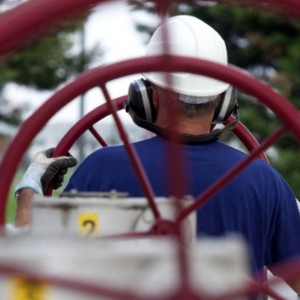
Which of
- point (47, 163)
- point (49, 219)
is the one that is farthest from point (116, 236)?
point (47, 163)

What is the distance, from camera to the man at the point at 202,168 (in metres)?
2.51

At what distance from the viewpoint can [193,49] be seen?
2.51 meters

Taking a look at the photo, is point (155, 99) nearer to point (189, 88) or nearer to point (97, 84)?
point (189, 88)

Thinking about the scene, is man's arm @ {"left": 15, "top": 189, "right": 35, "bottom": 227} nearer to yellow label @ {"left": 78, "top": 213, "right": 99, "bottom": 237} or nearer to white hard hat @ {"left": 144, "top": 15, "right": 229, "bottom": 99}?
white hard hat @ {"left": 144, "top": 15, "right": 229, "bottom": 99}

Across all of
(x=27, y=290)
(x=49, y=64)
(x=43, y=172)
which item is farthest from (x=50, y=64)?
(x=27, y=290)

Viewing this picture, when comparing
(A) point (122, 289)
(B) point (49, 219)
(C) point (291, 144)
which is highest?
(C) point (291, 144)

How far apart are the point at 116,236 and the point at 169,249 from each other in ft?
1.77

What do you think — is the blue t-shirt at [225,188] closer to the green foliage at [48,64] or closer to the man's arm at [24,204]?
the man's arm at [24,204]

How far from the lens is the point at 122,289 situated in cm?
119

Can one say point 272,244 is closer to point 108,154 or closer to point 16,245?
point 108,154

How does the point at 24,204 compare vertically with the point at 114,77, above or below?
below

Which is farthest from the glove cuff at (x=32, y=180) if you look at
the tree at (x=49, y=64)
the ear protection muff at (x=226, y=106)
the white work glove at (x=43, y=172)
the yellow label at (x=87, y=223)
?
the tree at (x=49, y=64)

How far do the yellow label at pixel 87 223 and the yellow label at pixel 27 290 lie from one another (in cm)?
47

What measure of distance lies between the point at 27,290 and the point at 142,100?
4.65 ft
